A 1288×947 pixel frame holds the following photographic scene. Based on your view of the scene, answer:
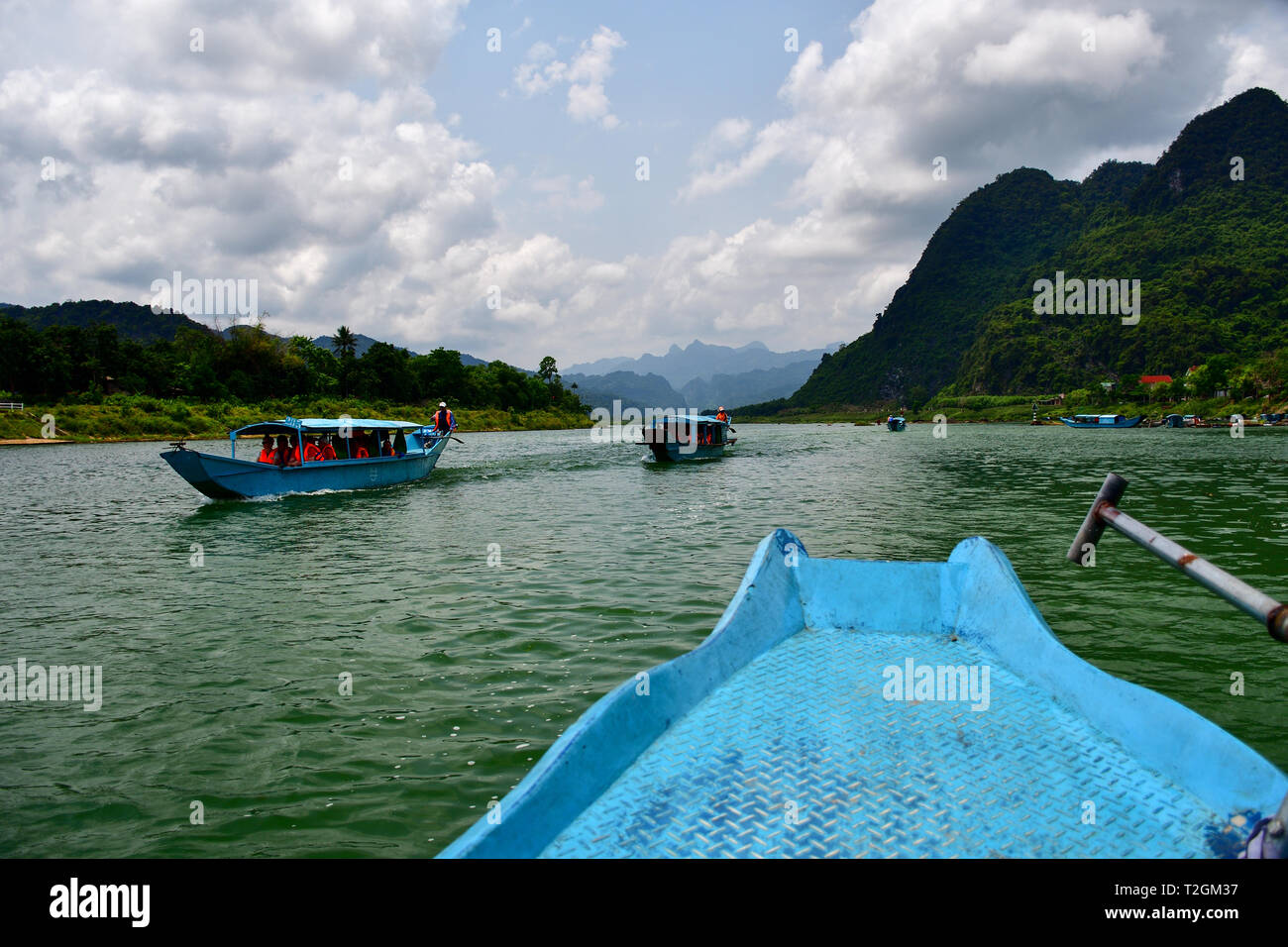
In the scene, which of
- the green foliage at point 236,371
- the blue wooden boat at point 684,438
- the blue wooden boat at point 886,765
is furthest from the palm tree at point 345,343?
the blue wooden boat at point 886,765

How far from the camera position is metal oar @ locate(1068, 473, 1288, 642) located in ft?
8.57

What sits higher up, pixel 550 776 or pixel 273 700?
pixel 550 776

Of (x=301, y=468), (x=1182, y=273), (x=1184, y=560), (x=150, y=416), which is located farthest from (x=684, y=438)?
(x=1182, y=273)

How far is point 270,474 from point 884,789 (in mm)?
23452

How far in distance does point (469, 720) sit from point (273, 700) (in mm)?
2138

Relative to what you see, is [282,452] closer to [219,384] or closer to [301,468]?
[301,468]

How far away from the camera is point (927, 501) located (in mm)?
21016

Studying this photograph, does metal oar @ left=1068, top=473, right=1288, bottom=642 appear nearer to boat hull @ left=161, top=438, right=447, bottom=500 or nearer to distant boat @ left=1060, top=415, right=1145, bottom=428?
boat hull @ left=161, top=438, right=447, bottom=500

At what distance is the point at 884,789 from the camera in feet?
11.8

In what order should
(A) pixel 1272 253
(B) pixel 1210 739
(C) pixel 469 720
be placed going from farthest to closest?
(A) pixel 1272 253 → (C) pixel 469 720 → (B) pixel 1210 739

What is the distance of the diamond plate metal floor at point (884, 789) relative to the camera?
3102 mm
